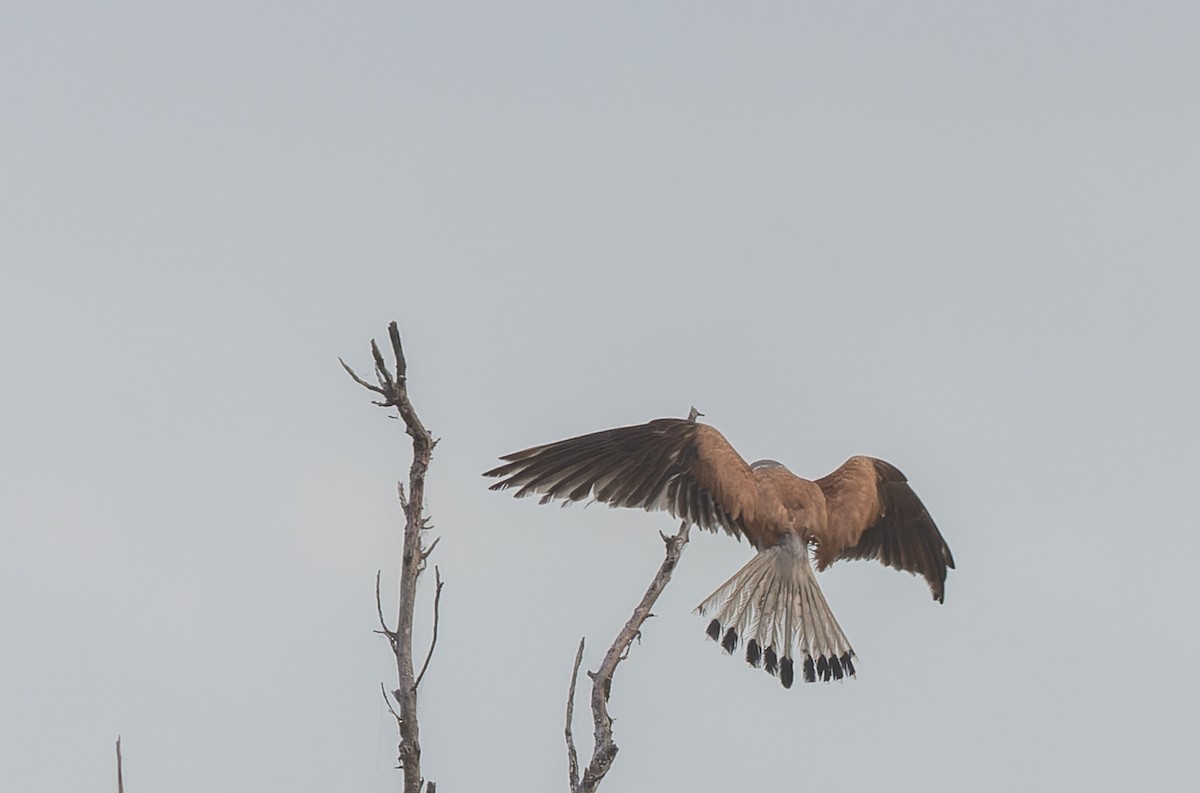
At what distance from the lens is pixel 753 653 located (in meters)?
7.62

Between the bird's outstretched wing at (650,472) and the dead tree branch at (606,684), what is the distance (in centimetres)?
87

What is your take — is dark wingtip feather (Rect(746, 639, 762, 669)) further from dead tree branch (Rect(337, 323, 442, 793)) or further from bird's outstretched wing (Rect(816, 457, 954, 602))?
dead tree branch (Rect(337, 323, 442, 793))

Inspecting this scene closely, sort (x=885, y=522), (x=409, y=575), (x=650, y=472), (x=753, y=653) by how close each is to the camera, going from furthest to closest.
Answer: (x=885, y=522) < (x=650, y=472) < (x=753, y=653) < (x=409, y=575)

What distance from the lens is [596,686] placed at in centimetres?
601

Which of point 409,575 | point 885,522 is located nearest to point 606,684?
point 409,575

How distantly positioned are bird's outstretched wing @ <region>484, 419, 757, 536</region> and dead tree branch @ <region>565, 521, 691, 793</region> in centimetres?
87

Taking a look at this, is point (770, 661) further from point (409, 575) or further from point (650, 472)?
point (409, 575)

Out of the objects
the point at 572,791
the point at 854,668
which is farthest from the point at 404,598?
the point at 854,668

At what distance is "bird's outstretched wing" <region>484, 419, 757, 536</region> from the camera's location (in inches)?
308

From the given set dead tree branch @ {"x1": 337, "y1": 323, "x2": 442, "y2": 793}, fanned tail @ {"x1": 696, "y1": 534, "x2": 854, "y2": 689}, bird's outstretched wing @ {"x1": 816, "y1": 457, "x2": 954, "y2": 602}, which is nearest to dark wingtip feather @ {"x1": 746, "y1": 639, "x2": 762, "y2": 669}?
fanned tail @ {"x1": 696, "y1": 534, "x2": 854, "y2": 689}

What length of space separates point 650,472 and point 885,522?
1.58 m

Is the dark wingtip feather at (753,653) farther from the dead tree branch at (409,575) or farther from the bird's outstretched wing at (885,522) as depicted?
the dead tree branch at (409,575)

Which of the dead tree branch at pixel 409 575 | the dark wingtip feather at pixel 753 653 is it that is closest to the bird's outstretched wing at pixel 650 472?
the dark wingtip feather at pixel 753 653

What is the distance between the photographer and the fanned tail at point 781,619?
764 centimetres
